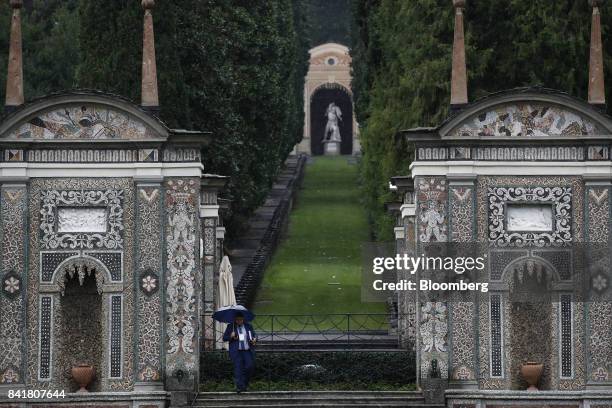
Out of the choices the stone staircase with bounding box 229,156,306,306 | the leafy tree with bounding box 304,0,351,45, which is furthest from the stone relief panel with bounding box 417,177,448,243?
the leafy tree with bounding box 304,0,351,45

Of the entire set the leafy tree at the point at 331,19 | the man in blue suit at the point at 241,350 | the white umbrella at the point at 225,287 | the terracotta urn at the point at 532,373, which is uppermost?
the leafy tree at the point at 331,19

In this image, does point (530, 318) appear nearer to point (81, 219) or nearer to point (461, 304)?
point (461, 304)

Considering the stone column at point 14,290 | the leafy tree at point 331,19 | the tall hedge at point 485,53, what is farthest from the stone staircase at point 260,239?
the leafy tree at point 331,19

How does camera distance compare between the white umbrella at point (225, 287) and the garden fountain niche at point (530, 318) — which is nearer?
the garden fountain niche at point (530, 318)

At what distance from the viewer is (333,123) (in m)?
98.9

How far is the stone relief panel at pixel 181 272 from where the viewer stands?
30.3 m

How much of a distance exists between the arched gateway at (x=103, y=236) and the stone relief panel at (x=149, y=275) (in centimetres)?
2

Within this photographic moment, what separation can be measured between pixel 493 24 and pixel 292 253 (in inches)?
653

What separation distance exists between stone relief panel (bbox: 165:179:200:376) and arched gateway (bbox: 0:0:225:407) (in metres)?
0.02

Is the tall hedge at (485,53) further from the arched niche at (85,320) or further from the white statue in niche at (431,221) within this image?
the arched niche at (85,320)

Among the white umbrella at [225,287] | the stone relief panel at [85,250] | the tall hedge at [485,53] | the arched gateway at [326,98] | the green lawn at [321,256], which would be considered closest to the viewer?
the stone relief panel at [85,250]

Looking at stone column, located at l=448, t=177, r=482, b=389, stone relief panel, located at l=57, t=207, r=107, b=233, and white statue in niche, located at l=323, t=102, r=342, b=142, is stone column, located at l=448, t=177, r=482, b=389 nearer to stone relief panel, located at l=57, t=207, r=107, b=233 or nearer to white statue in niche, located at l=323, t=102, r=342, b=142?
stone relief panel, located at l=57, t=207, r=107, b=233

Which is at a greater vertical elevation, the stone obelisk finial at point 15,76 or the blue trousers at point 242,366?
the stone obelisk finial at point 15,76

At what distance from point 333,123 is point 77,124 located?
225 feet
